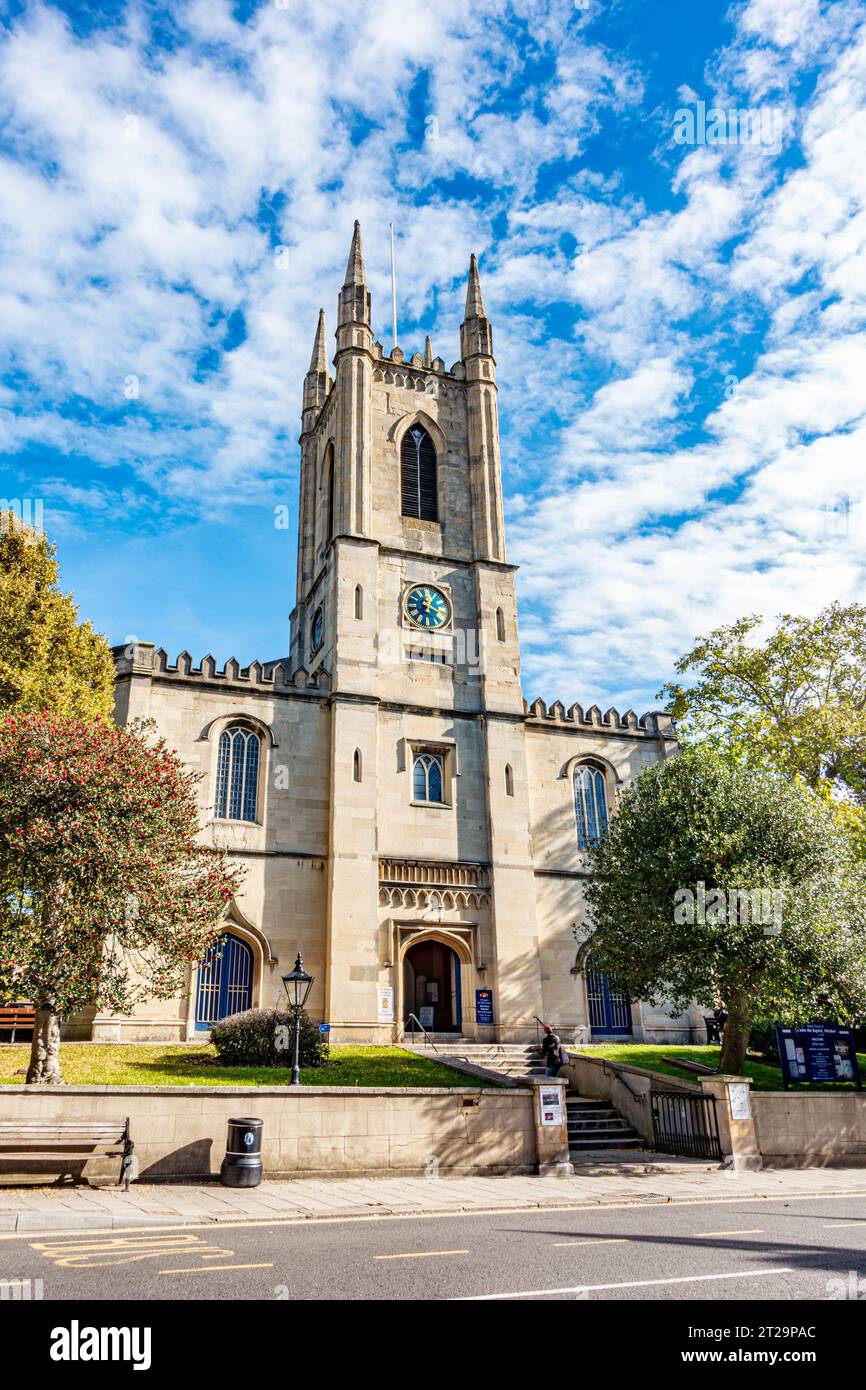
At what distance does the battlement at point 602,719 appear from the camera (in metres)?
37.2

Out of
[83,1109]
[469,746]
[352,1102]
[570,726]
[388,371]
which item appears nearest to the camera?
[83,1109]

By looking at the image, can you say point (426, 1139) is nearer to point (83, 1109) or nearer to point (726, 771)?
point (83, 1109)

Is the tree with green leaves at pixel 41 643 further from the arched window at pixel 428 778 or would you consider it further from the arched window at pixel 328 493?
the arched window at pixel 328 493

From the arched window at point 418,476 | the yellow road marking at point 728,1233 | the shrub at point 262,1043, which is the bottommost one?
the yellow road marking at point 728,1233

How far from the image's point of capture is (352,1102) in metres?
18.1

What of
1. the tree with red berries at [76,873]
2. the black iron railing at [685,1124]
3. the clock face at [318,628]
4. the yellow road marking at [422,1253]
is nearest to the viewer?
the yellow road marking at [422,1253]

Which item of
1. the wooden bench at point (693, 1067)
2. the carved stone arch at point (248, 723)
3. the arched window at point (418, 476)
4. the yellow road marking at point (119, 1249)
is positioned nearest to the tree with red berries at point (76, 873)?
the yellow road marking at point (119, 1249)

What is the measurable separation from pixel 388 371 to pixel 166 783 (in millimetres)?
25004

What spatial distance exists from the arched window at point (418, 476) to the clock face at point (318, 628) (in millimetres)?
5359

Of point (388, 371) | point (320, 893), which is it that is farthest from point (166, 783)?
point (388, 371)

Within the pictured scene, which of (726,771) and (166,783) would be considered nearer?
(166,783)
